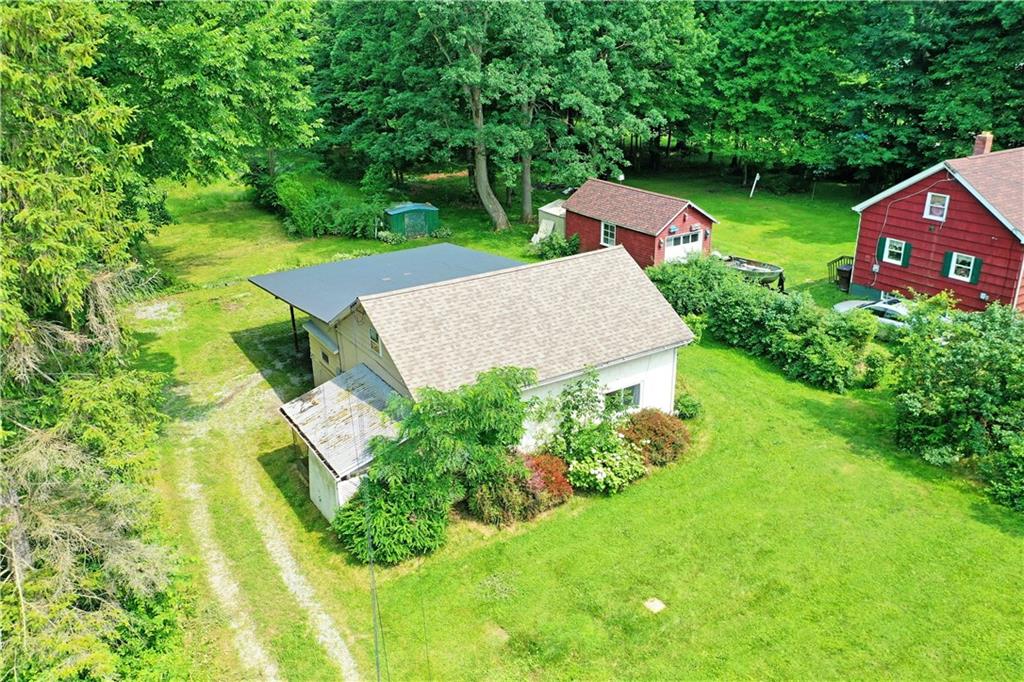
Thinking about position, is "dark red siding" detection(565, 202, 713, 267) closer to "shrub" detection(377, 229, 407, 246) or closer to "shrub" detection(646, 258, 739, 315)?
"shrub" detection(646, 258, 739, 315)

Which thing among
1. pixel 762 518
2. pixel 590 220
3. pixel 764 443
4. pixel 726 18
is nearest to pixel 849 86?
pixel 726 18

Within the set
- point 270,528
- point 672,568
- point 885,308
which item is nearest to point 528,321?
point 672,568

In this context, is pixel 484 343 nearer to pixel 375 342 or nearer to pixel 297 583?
Result: pixel 375 342

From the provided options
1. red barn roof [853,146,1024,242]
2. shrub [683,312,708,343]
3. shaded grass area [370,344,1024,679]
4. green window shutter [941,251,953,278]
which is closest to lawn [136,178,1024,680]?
shaded grass area [370,344,1024,679]

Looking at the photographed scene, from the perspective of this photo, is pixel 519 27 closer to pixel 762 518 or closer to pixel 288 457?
pixel 288 457

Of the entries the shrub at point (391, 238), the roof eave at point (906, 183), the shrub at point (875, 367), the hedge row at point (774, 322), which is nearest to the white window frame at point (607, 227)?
the hedge row at point (774, 322)

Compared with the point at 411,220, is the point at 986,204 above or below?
above
